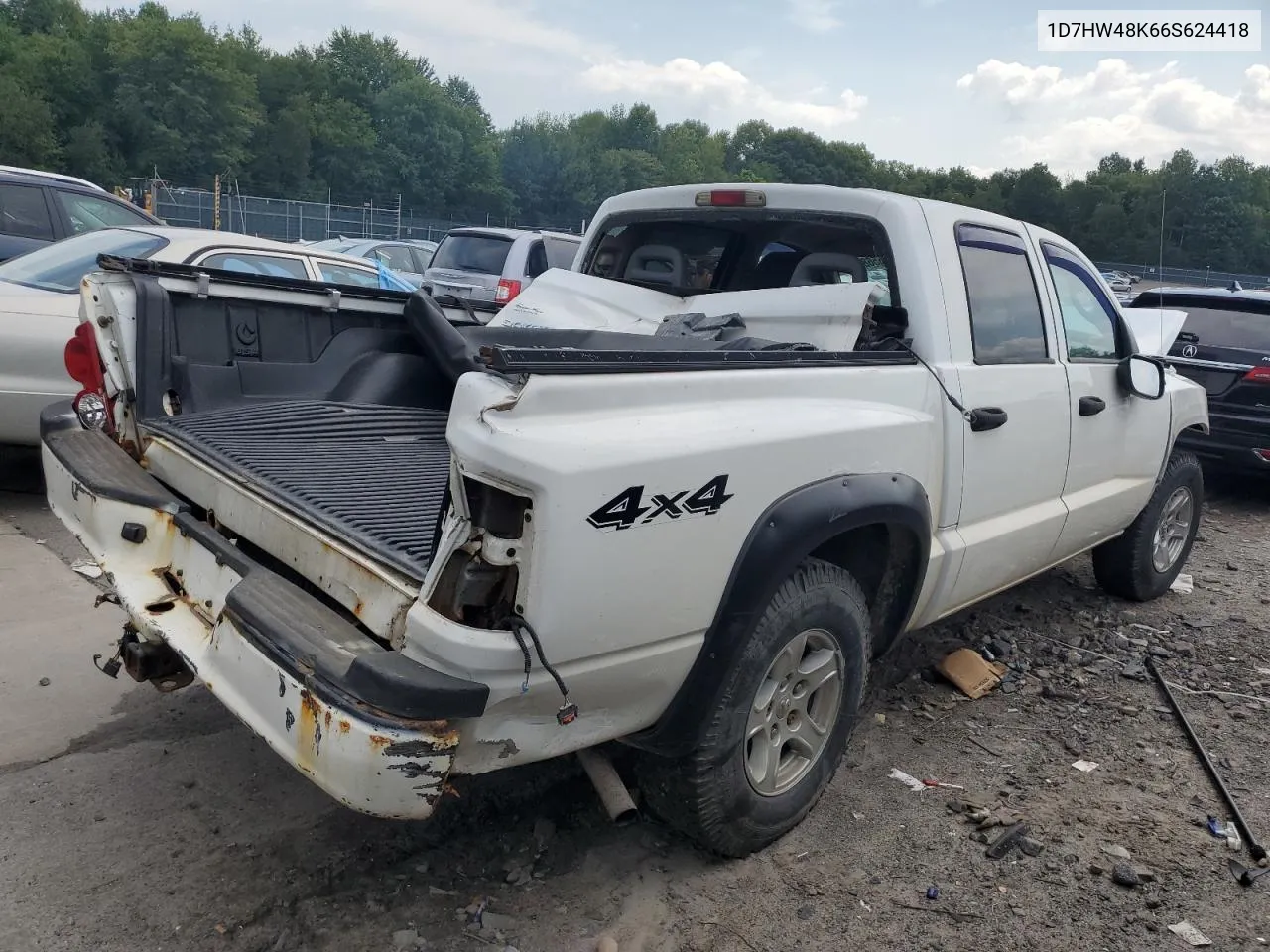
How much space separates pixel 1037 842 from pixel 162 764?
110 inches

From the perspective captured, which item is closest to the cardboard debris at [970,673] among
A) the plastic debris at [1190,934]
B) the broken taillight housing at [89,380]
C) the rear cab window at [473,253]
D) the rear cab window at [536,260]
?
the plastic debris at [1190,934]

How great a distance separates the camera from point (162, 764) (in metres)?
3.22

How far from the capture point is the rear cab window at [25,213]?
7.94 m

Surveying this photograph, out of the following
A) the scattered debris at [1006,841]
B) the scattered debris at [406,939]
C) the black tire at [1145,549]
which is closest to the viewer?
the scattered debris at [406,939]

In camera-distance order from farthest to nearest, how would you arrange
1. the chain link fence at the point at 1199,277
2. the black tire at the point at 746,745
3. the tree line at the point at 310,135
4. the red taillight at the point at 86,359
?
the tree line at the point at 310,135
the chain link fence at the point at 1199,277
the red taillight at the point at 86,359
the black tire at the point at 746,745

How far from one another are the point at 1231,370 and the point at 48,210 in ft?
31.4

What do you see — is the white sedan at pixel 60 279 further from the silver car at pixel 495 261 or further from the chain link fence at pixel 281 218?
the chain link fence at pixel 281 218

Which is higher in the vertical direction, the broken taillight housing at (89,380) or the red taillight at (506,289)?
the broken taillight housing at (89,380)

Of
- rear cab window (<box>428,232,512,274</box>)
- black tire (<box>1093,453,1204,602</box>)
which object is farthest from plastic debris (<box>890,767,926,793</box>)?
rear cab window (<box>428,232,512,274</box>)

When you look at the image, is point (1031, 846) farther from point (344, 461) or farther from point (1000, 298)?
point (344, 461)

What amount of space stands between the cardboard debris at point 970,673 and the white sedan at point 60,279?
401 cm

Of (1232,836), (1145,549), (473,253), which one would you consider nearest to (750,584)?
(1232,836)

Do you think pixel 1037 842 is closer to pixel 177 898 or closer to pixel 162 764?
pixel 177 898

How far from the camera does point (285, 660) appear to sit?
81.7 inches
